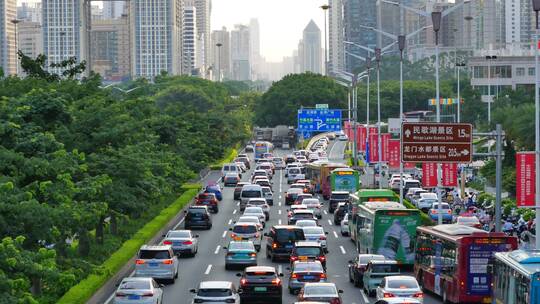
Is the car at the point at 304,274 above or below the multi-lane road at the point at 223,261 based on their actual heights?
above

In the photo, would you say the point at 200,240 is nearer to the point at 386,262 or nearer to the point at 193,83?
the point at 386,262

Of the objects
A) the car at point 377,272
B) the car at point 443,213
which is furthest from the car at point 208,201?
the car at point 377,272

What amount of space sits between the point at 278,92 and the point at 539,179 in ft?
406

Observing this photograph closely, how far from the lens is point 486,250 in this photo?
3198cm

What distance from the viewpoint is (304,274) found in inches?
1414

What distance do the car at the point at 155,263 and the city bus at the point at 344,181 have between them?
33188 mm

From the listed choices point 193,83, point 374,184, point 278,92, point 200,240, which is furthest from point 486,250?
point 193,83

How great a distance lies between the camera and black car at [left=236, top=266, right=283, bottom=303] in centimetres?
3378

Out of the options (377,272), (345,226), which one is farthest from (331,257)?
(377,272)

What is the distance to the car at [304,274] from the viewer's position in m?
35.7

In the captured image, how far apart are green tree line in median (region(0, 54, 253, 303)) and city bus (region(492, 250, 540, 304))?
9294mm

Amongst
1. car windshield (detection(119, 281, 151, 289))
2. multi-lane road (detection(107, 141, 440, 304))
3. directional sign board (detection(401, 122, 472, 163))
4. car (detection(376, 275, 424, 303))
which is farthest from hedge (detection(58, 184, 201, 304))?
directional sign board (detection(401, 122, 472, 163))

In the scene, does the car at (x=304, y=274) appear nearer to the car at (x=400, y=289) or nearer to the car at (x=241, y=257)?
the car at (x=400, y=289)

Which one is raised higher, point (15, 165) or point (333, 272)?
point (15, 165)
